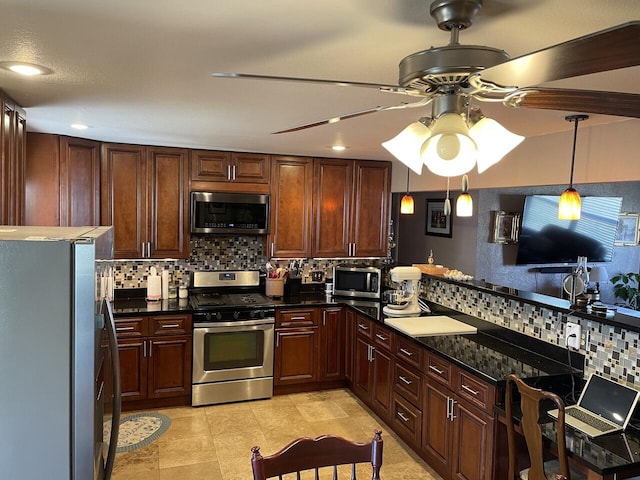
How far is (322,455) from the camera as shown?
1709mm

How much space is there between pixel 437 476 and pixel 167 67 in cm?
298

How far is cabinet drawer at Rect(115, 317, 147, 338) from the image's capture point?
4.14m

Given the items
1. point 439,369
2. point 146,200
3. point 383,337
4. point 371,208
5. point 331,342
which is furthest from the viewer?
point 371,208

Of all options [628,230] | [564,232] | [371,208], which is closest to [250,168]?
[371,208]

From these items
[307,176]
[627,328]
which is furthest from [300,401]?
[627,328]

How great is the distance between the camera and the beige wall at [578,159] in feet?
9.03

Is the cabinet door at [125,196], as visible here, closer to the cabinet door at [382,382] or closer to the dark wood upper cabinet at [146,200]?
the dark wood upper cabinet at [146,200]

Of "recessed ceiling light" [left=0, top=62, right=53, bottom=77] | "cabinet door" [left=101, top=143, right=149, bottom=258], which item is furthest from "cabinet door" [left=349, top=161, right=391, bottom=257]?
"recessed ceiling light" [left=0, top=62, right=53, bottom=77]

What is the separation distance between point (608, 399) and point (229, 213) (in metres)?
3.45

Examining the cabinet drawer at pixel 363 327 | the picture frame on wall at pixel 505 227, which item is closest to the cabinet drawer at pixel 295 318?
the cabinet drawer at pixel 363 327

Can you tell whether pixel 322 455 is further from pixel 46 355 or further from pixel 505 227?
pixel 505 227

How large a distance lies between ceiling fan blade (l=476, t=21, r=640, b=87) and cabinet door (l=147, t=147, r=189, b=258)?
3.88 metres

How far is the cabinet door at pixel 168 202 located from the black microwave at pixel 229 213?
0.13 metres

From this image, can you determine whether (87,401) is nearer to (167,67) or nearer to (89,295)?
(89,295)
